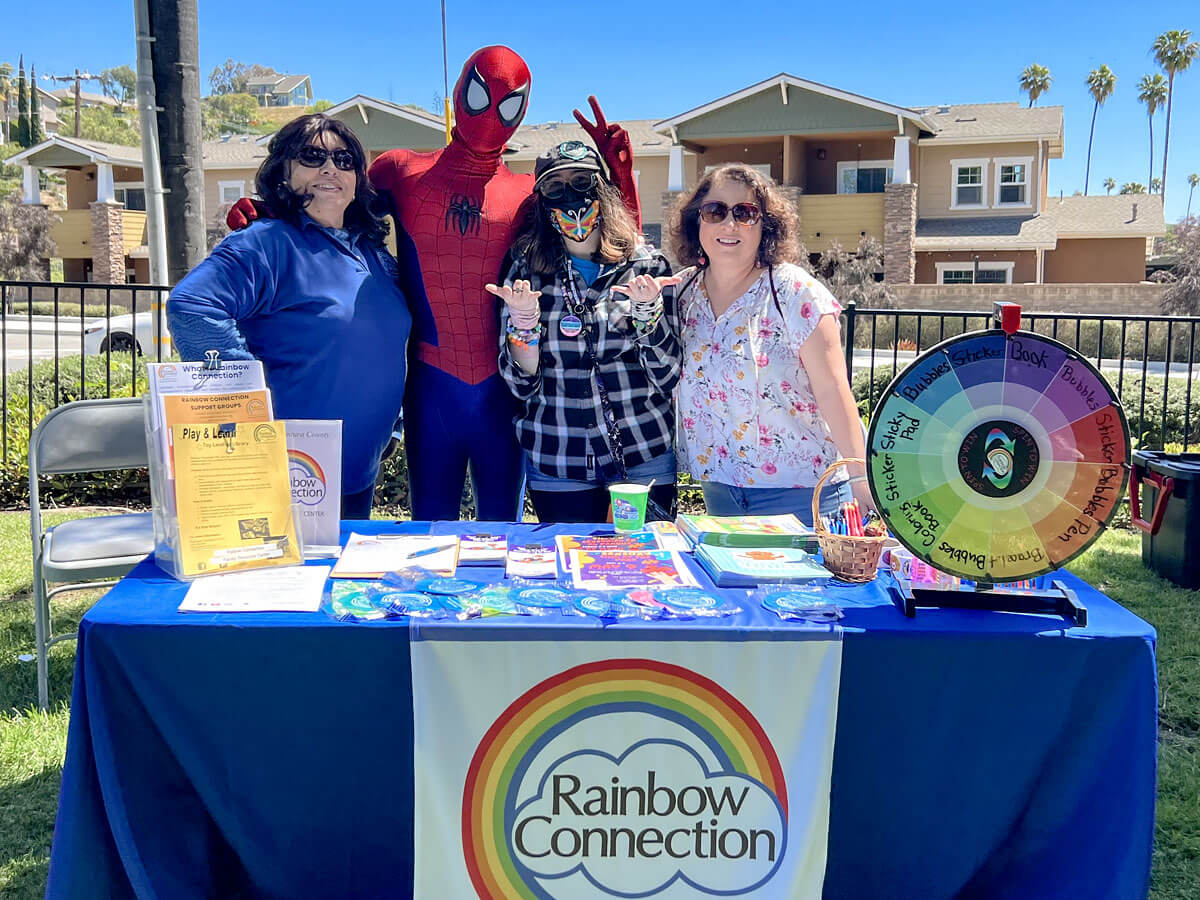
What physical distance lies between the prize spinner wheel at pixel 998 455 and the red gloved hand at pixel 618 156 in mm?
1435

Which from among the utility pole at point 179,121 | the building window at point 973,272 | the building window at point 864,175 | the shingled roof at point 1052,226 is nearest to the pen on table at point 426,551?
the utility pole at point 179,121

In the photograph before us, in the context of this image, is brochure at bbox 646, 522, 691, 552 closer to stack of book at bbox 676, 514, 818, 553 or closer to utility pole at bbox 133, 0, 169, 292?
stack of book at bbox 676, 514, 818, 553

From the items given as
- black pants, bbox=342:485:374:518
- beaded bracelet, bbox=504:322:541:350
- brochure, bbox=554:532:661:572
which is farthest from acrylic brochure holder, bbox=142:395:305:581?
black pants, bbox=342:485:374:518

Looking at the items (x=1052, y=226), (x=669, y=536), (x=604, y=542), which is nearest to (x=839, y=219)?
(x=1052, y=226)

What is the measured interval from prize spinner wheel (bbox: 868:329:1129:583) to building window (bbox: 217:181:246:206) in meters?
31.6

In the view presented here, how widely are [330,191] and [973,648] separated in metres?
2.17

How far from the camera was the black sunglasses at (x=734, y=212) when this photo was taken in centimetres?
279

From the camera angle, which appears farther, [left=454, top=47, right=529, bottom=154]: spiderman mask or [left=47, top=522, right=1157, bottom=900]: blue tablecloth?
[left=454, top=47, right=529, bottom=154]: spiderman mask

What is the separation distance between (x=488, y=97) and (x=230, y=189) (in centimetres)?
3064

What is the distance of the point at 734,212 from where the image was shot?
9.16 feet

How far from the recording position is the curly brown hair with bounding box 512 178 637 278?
2879mm

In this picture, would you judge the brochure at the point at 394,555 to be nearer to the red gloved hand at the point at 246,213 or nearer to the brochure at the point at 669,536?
the brochure at the point at 669,536

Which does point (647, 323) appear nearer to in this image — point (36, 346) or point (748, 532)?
point (748, 532)

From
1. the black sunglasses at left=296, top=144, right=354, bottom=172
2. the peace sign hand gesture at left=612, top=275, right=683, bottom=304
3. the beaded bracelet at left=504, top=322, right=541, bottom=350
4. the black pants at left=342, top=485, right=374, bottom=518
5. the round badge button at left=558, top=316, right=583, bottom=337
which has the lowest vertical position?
the black pants at left=342, top=485, right=374, bottom=518
